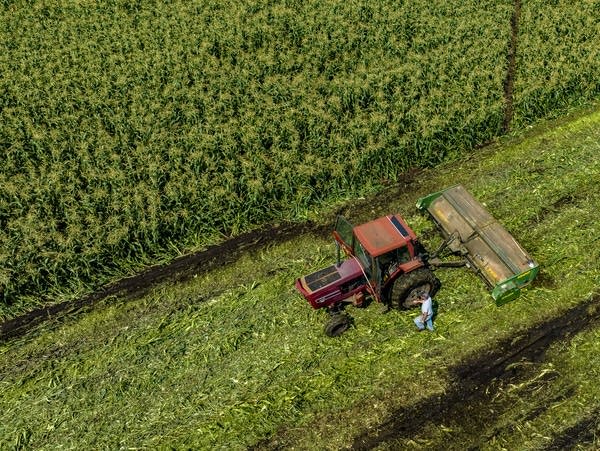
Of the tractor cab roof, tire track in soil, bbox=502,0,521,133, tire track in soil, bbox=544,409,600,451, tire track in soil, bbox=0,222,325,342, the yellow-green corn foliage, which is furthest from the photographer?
the yellow-green corn foliage

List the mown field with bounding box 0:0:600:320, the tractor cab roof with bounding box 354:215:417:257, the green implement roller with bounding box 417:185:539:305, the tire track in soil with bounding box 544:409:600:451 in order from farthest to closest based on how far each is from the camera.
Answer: the mown field with bounding box 0:0:600:320 < the green implement roller with bounding box 417:185:539:305 < the tractor cab roof with bounding box 354:215:417:257 < the tire track in soil with bounding box 544:409:600:451

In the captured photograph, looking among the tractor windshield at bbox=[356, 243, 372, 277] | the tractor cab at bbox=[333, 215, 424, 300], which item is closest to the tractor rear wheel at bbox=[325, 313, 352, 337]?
the tractor cab at bbox=[333, 215, 424, 300]

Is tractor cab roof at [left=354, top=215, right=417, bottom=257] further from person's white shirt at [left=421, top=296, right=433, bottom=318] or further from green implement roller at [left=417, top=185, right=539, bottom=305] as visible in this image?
green implement roller at [left=417, top=185, right=539, bottom=305]

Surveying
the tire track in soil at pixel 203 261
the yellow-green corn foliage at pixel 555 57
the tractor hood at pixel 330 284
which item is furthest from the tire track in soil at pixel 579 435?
the yellow-green corn foliage at pixel 555 57

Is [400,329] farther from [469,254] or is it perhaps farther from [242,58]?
[242,58]

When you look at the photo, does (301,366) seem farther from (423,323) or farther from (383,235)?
(383,235)

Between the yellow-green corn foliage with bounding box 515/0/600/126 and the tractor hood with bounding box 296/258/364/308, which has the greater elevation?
the yellow-green corn foliage with bounding box 515/0/600/126

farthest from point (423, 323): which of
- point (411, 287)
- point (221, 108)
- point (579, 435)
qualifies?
point (221, 108)

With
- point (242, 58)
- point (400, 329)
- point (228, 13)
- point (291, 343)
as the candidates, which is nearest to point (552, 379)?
point (400, 329)
